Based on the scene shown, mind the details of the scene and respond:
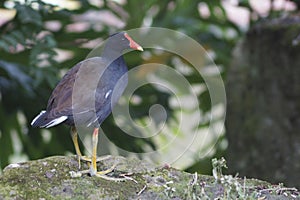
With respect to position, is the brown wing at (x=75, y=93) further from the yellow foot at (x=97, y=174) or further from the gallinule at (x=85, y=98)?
the yellow foot at (x=97, y=174)

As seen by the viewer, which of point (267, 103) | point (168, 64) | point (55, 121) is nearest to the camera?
point (55, 121)

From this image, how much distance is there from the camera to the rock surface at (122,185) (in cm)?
218

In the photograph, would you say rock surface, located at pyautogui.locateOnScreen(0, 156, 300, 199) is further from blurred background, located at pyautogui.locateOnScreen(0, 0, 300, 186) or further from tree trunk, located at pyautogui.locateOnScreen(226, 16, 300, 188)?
→ tree trunk, located at pyautogui.locateOnScreen(226, 16, 300, 188)

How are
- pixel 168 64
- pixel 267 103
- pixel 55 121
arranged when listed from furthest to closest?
1. pixel 168 64
2. pixel 267 103
3. pixel 55 121

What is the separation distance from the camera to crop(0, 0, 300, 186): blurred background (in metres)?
4.03

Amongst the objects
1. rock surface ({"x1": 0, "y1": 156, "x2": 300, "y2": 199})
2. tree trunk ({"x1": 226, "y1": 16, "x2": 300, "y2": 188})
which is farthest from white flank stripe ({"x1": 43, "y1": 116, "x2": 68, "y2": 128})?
tree trunk ({"x1": 226, "y1": 16, "x2": 300, "y2": 188})

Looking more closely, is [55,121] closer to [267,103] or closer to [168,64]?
[267,103]

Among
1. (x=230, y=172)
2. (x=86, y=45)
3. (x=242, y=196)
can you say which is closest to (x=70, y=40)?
(x=86, y=45)

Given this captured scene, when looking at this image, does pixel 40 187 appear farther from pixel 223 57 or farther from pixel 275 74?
pixel 223 57

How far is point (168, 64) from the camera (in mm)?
4809

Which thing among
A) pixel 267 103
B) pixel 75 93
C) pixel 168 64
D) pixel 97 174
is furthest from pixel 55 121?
pixel 168 64

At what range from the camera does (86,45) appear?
471cm

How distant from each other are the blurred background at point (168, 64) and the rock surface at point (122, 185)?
136 cm

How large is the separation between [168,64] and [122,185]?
8.41 feet
